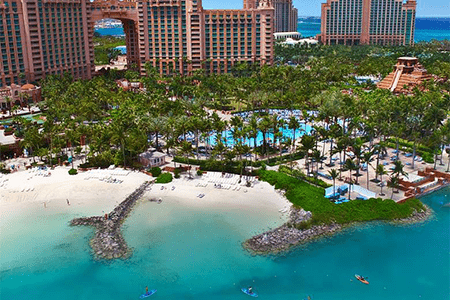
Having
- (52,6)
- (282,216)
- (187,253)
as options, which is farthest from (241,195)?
(52,6)

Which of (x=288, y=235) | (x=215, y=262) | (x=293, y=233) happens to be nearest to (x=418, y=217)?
(x=293, y=233)

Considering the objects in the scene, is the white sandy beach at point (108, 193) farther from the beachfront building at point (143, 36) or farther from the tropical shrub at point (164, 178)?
the beachfront building at point (143, 36)

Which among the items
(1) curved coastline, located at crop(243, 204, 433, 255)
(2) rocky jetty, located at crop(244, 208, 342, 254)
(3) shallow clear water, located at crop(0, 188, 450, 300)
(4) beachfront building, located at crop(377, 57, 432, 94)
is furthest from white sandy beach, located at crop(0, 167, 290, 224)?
(4) beachfront building, located at crop(377, 57, 432, 94)

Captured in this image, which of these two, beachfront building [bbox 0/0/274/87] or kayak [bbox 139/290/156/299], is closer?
kayak [bbox 139/290/156/299]

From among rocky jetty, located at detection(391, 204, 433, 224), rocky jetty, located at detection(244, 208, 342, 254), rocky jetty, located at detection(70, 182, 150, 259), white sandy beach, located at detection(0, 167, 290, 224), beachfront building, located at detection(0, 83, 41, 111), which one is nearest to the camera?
rocky jetty, located at detection(70, 182, 150, 259)

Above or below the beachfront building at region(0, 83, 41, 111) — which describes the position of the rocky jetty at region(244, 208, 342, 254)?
below

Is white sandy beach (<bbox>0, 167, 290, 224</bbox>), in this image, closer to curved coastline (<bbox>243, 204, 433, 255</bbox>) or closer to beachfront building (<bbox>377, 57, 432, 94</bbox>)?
curved coastline (<bbox>243, 204, 433, 255</bbox>)
